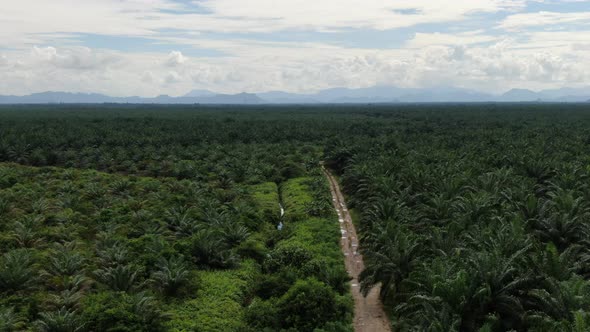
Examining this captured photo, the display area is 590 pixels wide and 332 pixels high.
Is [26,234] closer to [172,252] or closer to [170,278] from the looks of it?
[172,252]

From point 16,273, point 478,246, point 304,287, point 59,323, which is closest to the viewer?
point 59,323

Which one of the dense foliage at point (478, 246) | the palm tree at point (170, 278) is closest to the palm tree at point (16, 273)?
the palm tree at point (170, 278)

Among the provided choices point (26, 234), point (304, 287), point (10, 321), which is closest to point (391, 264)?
point (304, 287)

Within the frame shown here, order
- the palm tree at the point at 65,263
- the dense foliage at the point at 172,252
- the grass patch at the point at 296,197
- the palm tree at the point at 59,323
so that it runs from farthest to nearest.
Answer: the grass patch at the point at 296,197 < the palm tree at the point at 65,263 < the dense foliage at the point at 172,252 < the palm tree at the point at 59,323

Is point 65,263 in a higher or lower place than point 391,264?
lower

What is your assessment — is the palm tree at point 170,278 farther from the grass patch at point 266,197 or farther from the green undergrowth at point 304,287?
the grass patch at point 266,197

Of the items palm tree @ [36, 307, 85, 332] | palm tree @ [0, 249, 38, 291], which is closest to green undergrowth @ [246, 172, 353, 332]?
palm tree @ [36, 307, 85, 332]

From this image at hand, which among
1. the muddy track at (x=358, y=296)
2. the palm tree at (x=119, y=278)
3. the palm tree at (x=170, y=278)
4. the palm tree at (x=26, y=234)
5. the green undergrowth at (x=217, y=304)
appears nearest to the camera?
the green undergrowth at (x=217, y=304)

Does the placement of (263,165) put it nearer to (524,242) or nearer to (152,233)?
(152,233)
